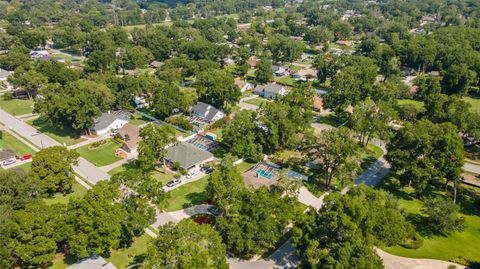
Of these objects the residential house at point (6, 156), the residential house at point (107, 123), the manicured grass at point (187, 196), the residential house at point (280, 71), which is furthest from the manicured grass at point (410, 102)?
the residential house at point (6, 156)

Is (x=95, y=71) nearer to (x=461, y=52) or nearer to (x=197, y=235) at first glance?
(x=197, y=235)

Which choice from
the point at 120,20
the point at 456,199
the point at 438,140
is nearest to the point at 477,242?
the point at 456,199

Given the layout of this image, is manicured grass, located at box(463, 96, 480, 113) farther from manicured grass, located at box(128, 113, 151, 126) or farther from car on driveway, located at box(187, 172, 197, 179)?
manicured grass, located at box(128, 113, 151, 126)

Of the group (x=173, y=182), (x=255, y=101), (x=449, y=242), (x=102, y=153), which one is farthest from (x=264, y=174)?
(x=255, y=101)

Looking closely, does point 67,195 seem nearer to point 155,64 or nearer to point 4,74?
point 4,74

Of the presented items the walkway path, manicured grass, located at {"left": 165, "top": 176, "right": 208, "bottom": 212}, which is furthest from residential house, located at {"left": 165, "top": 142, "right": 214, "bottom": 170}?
the walkway path
